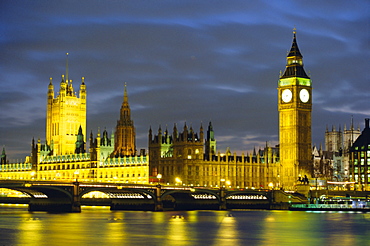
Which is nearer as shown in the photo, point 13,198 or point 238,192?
point 238,192

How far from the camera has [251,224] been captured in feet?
320

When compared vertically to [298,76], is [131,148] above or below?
below

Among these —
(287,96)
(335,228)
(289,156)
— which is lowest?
(335,228)

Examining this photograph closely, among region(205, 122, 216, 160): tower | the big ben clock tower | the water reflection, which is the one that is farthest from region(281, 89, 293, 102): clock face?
the water reflection

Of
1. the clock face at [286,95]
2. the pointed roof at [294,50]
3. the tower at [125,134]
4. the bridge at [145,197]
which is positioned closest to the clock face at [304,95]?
the clock face at [286,95]

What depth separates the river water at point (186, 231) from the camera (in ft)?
246

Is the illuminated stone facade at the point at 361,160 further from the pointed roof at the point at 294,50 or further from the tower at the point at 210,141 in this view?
the tower at the point at 210,141

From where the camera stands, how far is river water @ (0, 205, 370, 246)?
2950 inches

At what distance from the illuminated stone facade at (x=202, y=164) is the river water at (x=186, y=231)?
54.8 metres

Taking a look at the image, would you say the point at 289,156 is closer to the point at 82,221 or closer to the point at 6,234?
the point at 82,221

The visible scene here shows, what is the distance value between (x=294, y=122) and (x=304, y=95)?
6.27 m

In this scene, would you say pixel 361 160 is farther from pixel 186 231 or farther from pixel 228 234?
pixel 228 234

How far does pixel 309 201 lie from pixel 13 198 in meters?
64.0

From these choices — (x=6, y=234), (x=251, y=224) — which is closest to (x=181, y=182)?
(x=251, y=224)
